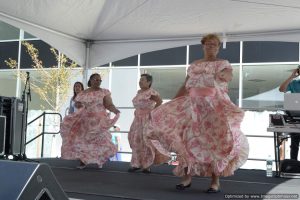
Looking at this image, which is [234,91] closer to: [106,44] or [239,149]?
[106,44]

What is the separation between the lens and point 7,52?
1502cm

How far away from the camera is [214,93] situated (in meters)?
3.72

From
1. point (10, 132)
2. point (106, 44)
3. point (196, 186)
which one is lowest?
point (196, 186)

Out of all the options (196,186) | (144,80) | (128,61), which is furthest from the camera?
(128,61)

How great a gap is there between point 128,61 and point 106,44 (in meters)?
5.37

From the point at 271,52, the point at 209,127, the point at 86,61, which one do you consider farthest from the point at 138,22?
the point at 271,52

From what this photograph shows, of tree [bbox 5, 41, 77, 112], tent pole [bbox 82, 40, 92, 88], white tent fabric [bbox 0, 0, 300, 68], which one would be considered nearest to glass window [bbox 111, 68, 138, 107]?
tree [bbox 5, 41, 77, 112]

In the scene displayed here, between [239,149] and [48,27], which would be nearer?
[239,149]

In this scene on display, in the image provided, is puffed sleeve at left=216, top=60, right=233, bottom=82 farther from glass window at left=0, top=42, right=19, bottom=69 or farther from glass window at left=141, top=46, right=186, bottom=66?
glass window at left=0, top=42, right=19, bottom=69

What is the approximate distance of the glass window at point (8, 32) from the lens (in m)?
14.9

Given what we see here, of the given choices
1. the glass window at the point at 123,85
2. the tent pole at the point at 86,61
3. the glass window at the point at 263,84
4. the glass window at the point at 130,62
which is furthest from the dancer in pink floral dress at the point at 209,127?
the glass window at the point at 130,62

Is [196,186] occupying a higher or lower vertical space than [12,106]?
lower

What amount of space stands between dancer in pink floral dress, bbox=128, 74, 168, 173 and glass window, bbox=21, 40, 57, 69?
8372 mm

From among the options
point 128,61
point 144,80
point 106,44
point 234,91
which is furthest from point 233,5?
point 128,61
